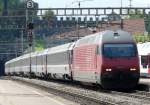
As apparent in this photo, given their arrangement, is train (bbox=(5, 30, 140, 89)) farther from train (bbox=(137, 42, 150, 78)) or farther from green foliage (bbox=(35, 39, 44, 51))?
green foliage (bbox=(35, 39, 44, 51))

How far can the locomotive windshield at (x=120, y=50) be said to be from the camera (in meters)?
33.8

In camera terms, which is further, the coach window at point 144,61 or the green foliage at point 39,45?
the green foliage at point 39,45

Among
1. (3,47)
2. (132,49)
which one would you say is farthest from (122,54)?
(3,47)

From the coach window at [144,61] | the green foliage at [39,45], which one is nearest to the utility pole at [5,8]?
the green foliage at [39,45]

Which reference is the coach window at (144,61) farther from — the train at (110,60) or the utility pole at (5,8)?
the utility pole at (5,8)

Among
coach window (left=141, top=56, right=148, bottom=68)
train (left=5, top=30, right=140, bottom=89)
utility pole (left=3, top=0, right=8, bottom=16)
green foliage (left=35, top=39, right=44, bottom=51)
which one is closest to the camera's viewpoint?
train (left=5, top=30, right=140, bottom=89)

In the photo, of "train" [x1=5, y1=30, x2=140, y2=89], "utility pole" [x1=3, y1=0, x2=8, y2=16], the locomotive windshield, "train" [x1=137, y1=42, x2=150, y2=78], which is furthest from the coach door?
"utility pole" [x1=3, y1=0, x2=8, y2=16]

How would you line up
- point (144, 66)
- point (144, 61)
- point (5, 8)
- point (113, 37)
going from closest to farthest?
point (113, 37), point (144, 66), point (144, 61), point (5, 8)

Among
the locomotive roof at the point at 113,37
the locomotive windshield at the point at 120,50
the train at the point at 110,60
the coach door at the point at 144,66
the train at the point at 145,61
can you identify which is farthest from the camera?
the coach door at the point at 144,66

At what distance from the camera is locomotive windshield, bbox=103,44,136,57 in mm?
33844

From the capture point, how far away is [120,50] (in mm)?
34031

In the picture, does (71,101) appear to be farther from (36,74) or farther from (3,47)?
(3,47)

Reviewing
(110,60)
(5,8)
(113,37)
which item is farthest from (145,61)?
(5,8)

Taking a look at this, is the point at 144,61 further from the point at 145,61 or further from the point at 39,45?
the point at 39,45
